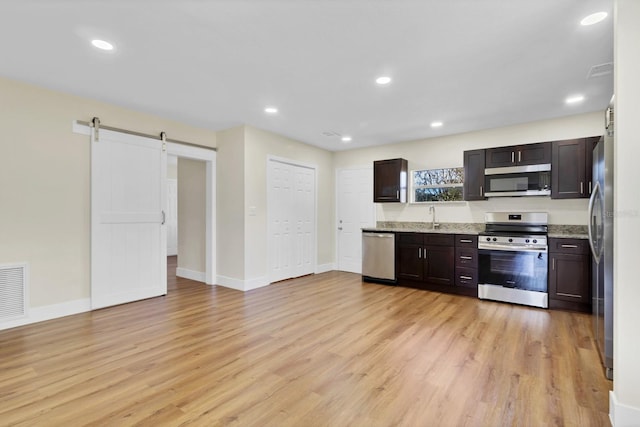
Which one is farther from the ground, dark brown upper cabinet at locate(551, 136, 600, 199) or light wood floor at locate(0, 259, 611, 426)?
dark brown upper cabinet at locate(551, 136, 600, 199)

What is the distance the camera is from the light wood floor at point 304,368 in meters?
1.87

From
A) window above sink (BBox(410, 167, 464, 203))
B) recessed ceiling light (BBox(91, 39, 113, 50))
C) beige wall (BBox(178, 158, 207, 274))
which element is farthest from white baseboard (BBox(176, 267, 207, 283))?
window above sink (BBox(410, 167, 464, 203))

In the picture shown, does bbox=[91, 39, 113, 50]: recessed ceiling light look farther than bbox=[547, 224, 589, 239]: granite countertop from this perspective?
No

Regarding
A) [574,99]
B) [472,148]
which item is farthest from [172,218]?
[574,99]

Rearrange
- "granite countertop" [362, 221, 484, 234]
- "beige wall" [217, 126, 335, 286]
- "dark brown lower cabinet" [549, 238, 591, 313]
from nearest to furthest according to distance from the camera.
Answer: "dark brown lower cabinet" [549, 238, 591, 313]
"beige wall" [217, 126, 335, 286]
"granite countertop" [362, 221, 484, 234]

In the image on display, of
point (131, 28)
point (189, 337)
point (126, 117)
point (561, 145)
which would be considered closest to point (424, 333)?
point (189, 337)

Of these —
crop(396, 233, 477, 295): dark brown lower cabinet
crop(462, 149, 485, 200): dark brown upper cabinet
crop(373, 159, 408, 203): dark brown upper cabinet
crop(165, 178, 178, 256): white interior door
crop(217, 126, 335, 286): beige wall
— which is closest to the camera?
crop(396, 233, 477, 295): dark brown lower cabinet

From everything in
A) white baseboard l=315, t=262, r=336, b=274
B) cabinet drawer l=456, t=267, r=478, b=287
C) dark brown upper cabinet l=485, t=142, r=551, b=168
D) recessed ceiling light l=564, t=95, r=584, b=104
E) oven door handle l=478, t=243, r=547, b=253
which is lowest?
white baseboard l=315, t=262, r=336, b=274

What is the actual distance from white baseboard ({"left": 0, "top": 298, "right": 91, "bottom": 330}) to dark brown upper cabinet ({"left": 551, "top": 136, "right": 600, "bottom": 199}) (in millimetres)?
6192

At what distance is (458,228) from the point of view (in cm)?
521

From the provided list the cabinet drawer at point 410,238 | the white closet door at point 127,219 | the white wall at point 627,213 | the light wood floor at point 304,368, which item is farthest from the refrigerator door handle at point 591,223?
the white closet door at point 127,219

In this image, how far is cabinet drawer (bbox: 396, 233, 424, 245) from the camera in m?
4.95

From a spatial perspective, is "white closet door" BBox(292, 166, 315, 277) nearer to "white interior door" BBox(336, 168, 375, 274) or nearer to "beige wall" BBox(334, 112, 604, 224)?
"white interior door" BBox(336, 168, 375, 274)

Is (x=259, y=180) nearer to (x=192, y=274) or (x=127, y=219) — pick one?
(x=127, y=219)
